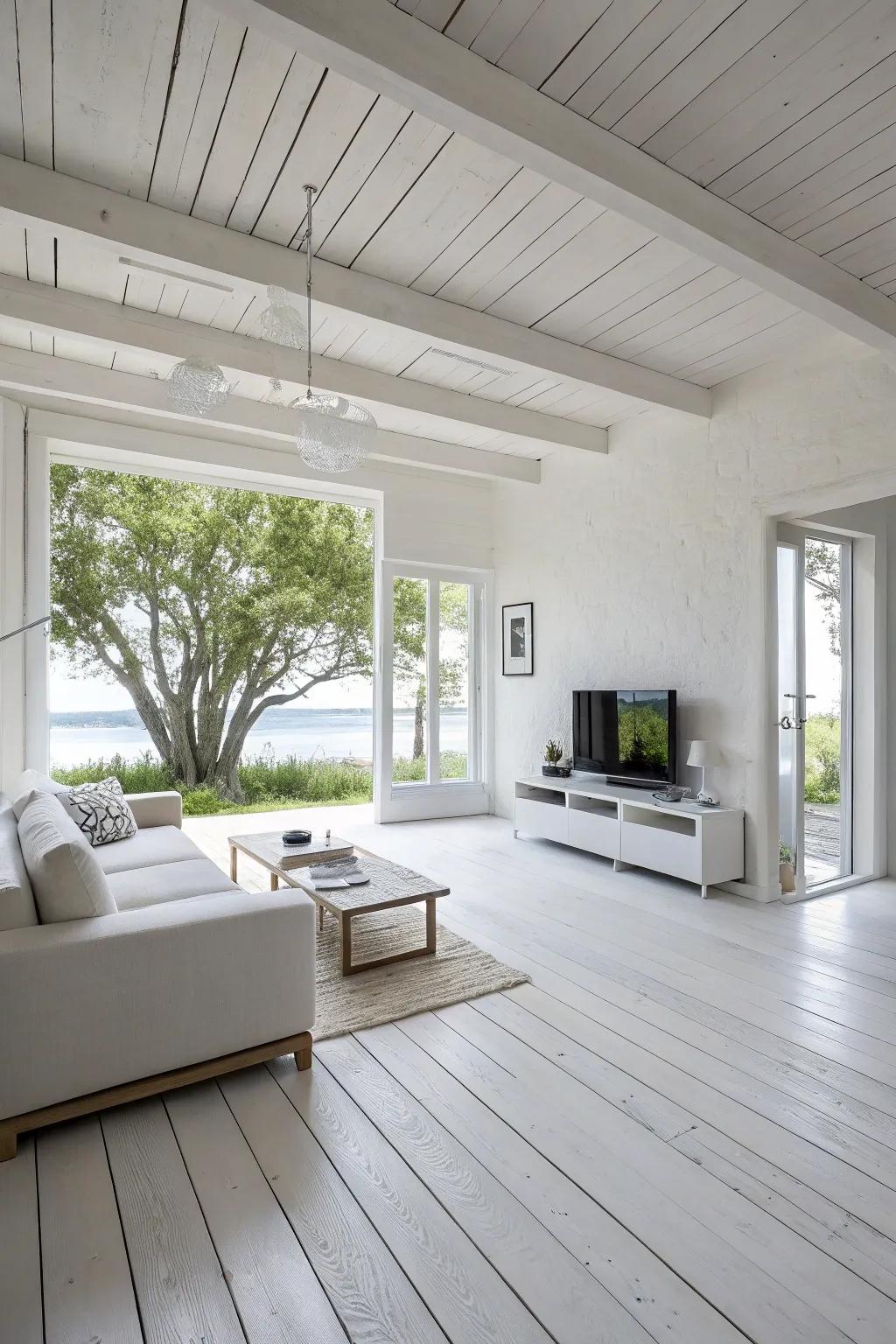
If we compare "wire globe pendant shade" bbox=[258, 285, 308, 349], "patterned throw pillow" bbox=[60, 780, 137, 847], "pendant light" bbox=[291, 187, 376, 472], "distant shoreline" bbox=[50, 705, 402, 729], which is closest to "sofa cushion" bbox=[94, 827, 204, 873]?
"patterned throw pillow" bbox=[60, 780, 137, 847]

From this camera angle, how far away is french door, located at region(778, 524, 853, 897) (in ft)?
14.4

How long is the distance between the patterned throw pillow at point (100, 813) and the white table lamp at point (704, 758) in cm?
317

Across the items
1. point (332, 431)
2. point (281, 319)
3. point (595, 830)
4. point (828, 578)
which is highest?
point (281, 319)

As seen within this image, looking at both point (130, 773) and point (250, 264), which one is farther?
point (130, 773)

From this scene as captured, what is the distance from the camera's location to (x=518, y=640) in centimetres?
626

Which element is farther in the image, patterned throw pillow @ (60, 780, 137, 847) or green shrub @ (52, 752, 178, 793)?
green shrub @ (52, 752, 178, 793)

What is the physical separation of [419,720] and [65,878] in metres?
4.28

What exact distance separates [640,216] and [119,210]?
1.86 metres

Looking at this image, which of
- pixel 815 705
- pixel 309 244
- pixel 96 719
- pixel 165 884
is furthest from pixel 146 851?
pixel 96 719

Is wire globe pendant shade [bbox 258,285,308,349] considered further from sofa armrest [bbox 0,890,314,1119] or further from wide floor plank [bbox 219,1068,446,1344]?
wide floor plank [bbox 219,1068,446,1344]

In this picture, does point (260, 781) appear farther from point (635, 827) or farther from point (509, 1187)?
point (509, 1187)

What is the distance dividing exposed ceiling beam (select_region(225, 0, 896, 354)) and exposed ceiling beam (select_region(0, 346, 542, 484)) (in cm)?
275

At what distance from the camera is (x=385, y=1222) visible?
64.6 inches

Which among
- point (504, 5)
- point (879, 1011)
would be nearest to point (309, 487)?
point (504, 5)
